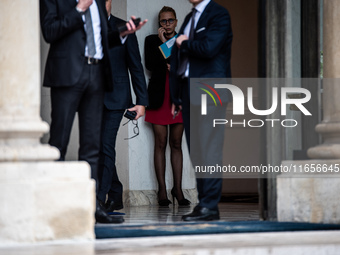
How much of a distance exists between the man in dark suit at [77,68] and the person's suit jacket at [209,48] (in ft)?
1.46

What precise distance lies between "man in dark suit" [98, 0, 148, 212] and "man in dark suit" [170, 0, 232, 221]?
841 millimetres

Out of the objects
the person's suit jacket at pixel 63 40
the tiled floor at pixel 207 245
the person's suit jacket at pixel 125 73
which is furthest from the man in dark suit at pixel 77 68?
the person's suit jacket at pixel 125 73

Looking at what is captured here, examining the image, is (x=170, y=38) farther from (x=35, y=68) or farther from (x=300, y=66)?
(x=35, y=68)

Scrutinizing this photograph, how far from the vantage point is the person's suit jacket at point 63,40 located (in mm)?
4484

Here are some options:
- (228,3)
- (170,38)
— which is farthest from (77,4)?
(228,3)

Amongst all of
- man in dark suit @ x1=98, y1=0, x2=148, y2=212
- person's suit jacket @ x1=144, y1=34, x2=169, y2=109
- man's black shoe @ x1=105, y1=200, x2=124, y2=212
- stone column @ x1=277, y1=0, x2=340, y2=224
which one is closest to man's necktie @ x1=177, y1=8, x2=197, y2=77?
man in dark suit @ x1=98, y1=0, x2=148, y2=212

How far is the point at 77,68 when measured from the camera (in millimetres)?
4555

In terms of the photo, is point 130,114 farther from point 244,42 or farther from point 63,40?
point 244,42

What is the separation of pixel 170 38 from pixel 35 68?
3141 millimetres

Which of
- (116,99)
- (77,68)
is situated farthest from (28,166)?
(116,99)

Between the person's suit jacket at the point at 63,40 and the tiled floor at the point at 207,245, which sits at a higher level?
the person's suit jacket at the point at 63,40

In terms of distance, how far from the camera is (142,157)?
24.6 feet

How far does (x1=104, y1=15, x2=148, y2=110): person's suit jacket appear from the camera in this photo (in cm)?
584

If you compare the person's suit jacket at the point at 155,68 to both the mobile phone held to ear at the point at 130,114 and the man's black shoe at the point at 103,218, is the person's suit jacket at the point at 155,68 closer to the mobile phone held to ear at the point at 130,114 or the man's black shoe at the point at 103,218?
the mobile phone held to ear at the point at 130,114
